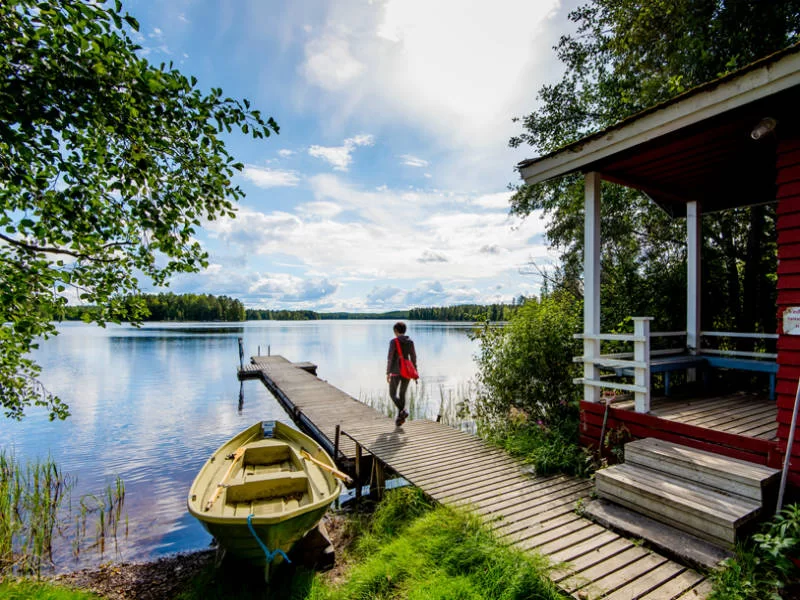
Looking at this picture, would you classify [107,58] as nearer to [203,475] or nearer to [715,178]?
[203,475]

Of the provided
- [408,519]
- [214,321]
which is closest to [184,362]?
[408,519]

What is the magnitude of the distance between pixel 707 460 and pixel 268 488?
482 cm

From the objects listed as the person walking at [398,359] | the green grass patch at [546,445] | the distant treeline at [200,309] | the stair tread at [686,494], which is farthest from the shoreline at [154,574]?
the distant treeline at [200,309]

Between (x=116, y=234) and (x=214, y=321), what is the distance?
113 meters

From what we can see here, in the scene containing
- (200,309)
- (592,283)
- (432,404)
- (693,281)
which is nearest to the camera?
(592,283)

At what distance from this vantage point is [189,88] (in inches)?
129

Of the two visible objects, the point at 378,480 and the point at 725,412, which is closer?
the point at 725,412

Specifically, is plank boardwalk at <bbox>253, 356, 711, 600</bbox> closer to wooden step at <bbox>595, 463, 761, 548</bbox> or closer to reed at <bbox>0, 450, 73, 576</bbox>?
wooden step at <bbox>595, 463, 761, 548</bbox>

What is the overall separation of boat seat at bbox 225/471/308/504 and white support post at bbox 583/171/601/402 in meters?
3.90

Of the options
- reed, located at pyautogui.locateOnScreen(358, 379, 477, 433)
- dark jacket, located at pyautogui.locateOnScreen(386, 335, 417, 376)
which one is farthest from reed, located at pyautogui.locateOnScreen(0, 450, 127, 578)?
reed, located at pyautogui.locateOnScreen(358, 379, 477, 433)

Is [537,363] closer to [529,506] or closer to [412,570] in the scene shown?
[529,506]

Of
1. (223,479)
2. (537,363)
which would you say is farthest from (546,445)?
(223,479)

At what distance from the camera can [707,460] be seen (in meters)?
4.17

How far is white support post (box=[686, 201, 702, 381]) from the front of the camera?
6.94 m
